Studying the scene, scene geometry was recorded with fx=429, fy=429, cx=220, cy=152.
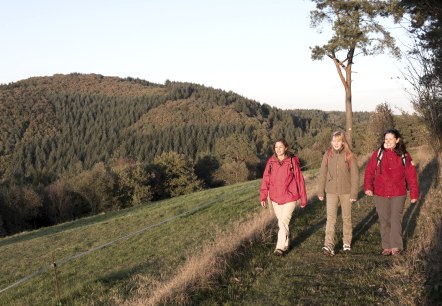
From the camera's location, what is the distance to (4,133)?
552 ft

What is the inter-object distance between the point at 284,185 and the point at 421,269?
7.96 feet

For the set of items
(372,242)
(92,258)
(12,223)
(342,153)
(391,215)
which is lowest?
(12,223)

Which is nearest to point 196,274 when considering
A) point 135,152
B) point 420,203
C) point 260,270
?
point 260,270

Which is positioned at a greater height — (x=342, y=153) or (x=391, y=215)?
(x=342, y=153)

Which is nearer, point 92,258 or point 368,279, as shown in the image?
point 368,279

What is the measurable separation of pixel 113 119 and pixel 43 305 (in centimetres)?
19353

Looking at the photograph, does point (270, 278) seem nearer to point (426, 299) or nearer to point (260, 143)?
point (426, 299)

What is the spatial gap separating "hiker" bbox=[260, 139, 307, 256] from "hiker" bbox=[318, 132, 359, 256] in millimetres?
455

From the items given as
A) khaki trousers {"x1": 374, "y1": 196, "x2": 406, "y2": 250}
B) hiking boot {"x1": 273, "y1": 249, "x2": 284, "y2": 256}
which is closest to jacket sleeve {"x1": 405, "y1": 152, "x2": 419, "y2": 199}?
khaki trousers {"x1": 374, "y1": 196, "x2": 406, "y2": 250}

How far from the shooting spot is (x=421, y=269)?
5.88 meters

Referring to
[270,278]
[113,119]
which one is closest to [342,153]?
[270,278]

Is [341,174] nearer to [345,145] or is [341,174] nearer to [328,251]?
[345,145]

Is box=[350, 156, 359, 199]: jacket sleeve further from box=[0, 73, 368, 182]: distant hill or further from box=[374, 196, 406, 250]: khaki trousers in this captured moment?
box=[0, 73, 368, 182]: distant hill

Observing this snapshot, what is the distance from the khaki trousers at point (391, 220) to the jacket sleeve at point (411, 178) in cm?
21
